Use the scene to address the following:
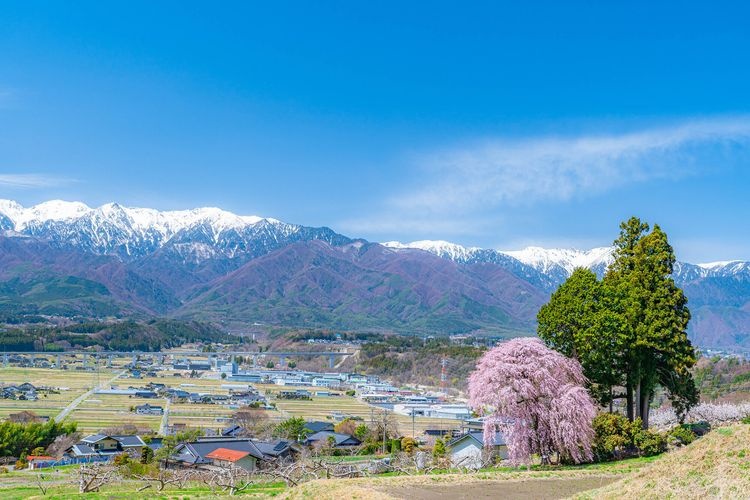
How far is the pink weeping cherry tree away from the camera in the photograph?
21.6 m

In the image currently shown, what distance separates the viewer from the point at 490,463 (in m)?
26.2

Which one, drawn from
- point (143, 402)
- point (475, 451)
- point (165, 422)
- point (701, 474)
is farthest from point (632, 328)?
point (143, 402)

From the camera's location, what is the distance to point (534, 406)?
22078 millimetres

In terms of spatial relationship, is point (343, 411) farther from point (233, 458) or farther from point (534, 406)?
point (534, 406)

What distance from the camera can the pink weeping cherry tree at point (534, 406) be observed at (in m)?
21.6

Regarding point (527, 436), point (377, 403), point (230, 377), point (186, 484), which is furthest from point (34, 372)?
point (527, 436)

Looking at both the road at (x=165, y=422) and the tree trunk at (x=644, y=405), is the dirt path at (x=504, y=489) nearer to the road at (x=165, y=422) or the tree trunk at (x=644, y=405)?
the tree trunk at (x=644, y=405)

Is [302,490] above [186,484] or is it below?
above

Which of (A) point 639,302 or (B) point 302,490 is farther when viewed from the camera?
(A) point 639,302

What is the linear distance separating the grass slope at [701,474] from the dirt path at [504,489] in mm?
2179

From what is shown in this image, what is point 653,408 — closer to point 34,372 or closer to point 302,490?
point 302,490

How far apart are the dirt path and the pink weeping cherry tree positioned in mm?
3608

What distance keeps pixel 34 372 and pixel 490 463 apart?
99831mm

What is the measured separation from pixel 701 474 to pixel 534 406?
9.67 metres
